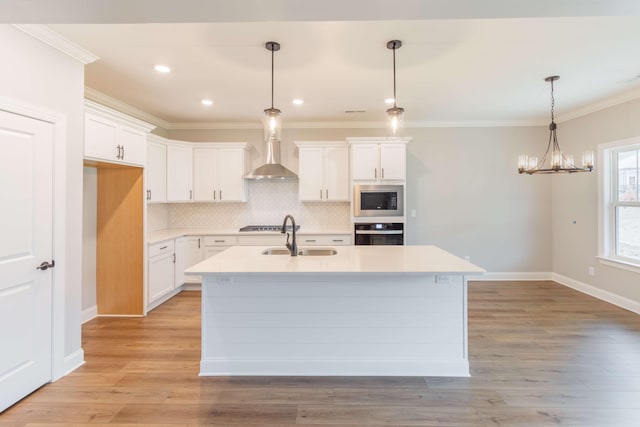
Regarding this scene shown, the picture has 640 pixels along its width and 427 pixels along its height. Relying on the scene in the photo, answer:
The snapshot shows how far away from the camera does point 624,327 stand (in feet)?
11.0

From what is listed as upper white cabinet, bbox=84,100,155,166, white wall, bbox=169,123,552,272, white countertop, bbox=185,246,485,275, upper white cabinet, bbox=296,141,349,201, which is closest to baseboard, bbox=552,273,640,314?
white wall, bbox=169,123,552,272

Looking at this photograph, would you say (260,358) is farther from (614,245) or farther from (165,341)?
(614,245)

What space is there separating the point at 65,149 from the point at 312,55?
2.13m

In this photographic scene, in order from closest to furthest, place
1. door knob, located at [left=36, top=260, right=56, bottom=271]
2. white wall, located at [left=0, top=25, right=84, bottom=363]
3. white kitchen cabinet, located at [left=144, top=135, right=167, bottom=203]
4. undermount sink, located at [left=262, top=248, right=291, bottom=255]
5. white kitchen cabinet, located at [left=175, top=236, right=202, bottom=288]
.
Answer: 1. white wall, located at [left=0, top=25, right=84, bottom=363]
2. door knob, located at [left=36, top=260, right=56, bottom=271]
3. undermount sink, located at [left=262, top=248, right=291, bottom=255]
4. white kitchen cabinet, located at [left=144, top=135, right=167, bottom=203]
5. white kitchen cabinet, located at [left=175, top=236, right=202, bottom=288]

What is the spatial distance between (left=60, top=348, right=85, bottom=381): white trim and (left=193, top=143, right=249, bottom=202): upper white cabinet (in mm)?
2713

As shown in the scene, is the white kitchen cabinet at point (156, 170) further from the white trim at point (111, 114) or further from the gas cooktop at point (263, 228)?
the gas cooktop at point (263, 228)

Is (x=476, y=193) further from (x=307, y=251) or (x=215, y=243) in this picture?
(x=215, y=243)

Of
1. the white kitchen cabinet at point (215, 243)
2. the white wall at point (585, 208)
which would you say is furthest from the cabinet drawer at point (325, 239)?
the white wall at point (585, 208)

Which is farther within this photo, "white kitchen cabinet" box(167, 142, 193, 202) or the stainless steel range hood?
"white kitchen cabinet" box(167, 142, 193, 202)

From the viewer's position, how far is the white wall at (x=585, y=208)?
3.95 meters

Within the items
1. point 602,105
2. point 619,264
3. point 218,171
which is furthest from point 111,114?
point 619,264

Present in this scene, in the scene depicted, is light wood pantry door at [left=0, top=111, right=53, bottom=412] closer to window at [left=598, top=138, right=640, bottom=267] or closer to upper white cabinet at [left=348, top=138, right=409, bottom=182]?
upper white cabinet at [left=348, top=138, right=409, bottom=182]

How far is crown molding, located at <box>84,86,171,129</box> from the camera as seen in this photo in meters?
3.70

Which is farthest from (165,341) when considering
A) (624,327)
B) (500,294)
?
(624,327)
